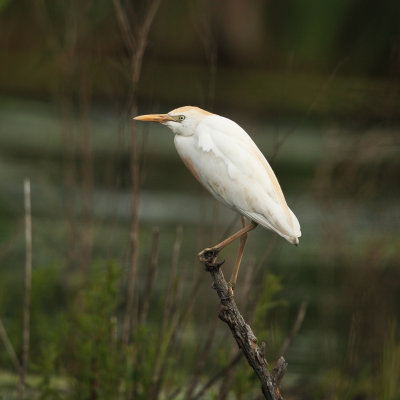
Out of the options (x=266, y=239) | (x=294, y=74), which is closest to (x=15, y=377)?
(x=266, y=239)

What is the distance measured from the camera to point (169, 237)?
6934mm

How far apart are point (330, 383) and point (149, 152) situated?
7128 mm

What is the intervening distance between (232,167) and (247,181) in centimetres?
5

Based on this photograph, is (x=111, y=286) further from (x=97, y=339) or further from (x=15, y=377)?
(x=15, y=377)

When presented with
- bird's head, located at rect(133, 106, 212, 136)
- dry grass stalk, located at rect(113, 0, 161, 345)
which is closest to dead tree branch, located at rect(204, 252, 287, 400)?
bird's head, located at rect(133, 106, 212, 136)

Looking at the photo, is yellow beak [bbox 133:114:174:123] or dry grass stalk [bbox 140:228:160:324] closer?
yellow beak [bbox 133:114:174:123]

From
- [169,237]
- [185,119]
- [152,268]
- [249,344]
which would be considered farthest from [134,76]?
[169,237]

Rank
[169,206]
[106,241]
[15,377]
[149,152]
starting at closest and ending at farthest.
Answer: [15,377]
[106,241]
[169,206]
[149,152]

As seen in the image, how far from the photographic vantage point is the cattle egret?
6.12 ft

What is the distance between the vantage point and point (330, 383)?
140 inches

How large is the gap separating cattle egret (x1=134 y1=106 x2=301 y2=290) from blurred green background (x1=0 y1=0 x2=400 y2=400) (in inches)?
24.5

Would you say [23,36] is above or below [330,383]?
above

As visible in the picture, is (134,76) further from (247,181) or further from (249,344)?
(249,344)

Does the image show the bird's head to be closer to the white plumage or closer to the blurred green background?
the white plumage
